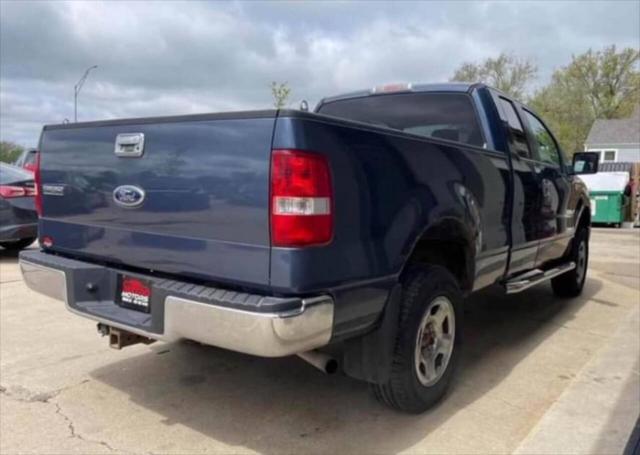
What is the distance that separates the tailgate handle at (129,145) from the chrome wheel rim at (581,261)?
5.25 metres

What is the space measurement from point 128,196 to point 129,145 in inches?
10.1

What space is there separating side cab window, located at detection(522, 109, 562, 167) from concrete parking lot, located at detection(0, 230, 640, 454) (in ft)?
5.26

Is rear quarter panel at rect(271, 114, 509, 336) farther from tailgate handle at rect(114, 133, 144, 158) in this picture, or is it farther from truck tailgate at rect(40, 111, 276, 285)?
tailgate handle at rect(114, 133, 144, 158)

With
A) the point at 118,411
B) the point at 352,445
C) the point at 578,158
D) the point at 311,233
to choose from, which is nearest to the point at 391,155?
the point at 311,233

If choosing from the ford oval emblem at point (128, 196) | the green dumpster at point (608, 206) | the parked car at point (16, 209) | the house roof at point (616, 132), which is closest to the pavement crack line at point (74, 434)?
the ford oval emblem at point (128, 196)

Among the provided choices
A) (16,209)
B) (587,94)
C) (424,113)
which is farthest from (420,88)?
(587,94)

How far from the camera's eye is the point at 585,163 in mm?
5691

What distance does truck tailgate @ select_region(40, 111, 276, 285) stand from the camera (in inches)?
92.6

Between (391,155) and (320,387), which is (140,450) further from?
(391,155)

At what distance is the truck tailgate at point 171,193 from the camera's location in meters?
2.35

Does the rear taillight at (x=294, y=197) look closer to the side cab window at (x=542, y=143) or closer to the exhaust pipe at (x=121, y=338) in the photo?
the exhaust pipe at (x=121, y=338)

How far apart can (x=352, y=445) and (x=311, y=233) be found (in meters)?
1.26

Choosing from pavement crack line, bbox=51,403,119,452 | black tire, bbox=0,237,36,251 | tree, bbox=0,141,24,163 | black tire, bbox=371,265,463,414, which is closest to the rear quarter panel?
black tire, bbox=371,265,463,414

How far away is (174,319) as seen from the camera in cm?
250
